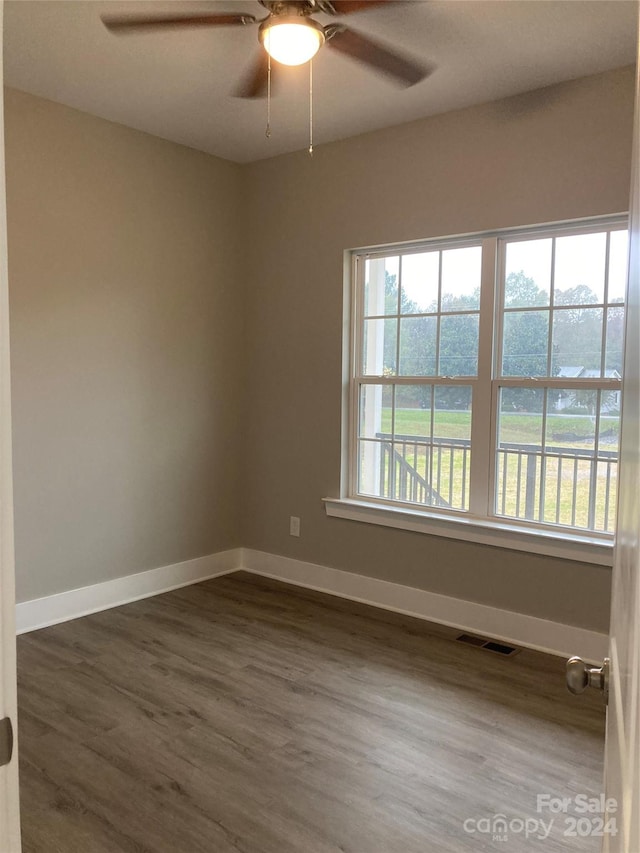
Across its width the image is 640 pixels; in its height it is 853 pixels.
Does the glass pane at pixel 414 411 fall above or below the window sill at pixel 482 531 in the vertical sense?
Answer: above

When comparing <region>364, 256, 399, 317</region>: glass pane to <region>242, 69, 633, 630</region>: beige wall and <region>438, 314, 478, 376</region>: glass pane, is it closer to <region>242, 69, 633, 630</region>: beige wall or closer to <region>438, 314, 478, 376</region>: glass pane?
<region>242, 69, 633, 630</region>: beige wall

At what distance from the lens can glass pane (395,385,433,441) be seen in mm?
3879

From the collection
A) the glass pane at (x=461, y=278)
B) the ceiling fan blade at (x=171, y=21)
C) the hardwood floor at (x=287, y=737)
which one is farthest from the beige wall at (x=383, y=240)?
the ceiling fan blade at (x=171, y=21)

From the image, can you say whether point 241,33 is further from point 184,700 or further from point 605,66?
point 184,700

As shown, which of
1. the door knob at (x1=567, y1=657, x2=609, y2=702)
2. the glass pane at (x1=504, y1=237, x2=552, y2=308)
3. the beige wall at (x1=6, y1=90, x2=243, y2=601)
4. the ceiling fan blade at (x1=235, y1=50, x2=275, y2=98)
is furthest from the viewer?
the beige wall at (x1=6, y1=90, x2=243, y2=601)

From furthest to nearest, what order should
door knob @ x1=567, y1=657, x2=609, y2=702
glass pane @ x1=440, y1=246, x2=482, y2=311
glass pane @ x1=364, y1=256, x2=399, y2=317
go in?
1. glass pane @ x1=364, y1=256, x2=399, y2=317
2. glass pane @ x1=440, y1=246, x2=482, y2=311
3. door knob @ x1=567, y1=657, x2=609, y2=702

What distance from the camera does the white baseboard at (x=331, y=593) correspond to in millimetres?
3365

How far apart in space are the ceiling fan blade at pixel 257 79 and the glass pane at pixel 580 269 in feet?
5.32

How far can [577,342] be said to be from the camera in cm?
331

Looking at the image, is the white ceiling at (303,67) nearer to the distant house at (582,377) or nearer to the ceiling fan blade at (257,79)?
the ceiling fan blade at (257,79)

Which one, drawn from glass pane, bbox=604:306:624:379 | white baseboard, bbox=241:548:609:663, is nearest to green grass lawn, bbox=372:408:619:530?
glass pane, bbox=604:306:624:379

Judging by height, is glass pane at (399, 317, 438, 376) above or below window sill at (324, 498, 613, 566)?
above

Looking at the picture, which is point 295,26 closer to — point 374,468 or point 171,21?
point 171,21

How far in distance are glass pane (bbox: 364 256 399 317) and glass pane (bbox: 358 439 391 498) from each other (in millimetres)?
823
